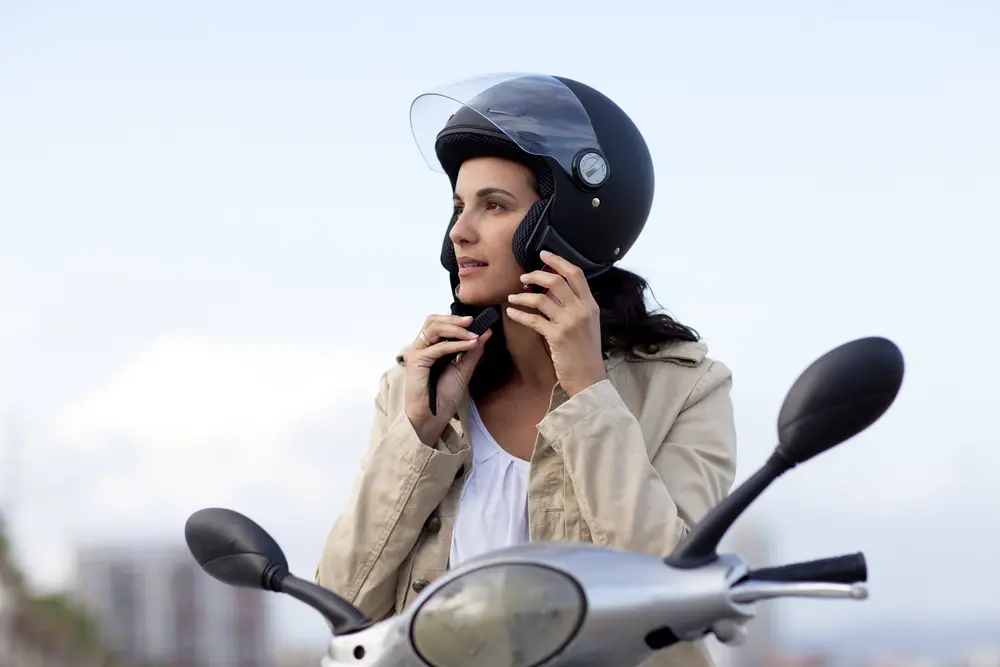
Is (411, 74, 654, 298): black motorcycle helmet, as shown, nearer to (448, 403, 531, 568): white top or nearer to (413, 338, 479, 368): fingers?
(413, 338, 479, 368): fingers

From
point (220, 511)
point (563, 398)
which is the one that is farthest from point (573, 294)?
point (220, 511)

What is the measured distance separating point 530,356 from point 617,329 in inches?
10.1

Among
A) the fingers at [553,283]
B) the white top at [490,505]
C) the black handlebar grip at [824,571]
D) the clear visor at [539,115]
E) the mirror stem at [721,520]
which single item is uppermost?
the clear visor at [539,115]

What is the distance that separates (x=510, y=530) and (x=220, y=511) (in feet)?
3.37

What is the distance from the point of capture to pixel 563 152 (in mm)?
3332

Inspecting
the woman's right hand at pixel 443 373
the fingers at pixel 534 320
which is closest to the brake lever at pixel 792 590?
the fingers at pixel 534 320

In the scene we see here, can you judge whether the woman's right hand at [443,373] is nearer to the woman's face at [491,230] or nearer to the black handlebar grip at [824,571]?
the woman's face at [491,230]

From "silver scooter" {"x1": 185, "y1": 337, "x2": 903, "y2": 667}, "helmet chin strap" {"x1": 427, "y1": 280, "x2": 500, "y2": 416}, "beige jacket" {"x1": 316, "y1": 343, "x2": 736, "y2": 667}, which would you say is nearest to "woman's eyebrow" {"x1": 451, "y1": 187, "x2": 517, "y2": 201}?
"helmet chin strap" {"x1": 427, "y1": 280, "x2": 500, "y2": 416}

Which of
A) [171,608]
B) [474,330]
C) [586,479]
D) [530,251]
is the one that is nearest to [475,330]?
[474,330]

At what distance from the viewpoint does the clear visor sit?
329 cm

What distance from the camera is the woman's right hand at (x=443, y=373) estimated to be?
328 cm

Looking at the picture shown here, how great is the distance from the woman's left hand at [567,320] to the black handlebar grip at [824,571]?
115 cm

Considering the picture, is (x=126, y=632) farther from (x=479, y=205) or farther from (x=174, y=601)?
(x=479, y=205)

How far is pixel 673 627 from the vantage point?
6.06 ft
